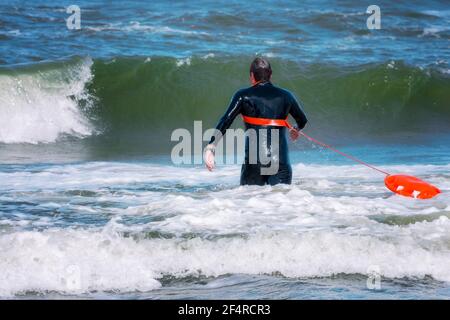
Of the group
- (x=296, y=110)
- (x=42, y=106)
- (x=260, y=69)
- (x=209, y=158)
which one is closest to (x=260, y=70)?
(x=260, y=69)

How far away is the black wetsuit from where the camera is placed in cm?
799

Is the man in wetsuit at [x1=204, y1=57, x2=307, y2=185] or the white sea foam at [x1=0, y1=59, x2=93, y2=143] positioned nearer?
the man in wetsuit at [x1=204, y1=57, x2=307, y2=185]

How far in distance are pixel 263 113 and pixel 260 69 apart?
1.25 feet

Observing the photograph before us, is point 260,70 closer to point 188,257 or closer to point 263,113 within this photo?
point 263,113

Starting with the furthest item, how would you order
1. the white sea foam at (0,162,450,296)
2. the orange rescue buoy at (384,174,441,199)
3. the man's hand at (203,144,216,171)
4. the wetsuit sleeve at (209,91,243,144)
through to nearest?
1. the orange rescue buoy at (384,174,441,199)
2. the wetsuit sleeve at (209,91,243,144)
3. the man's hand at (203,144,216,171)
4. the white sea foam at (0,162,450,296)

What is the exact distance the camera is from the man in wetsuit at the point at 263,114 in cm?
799

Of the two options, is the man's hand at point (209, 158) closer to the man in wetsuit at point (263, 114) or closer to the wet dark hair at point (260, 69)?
the man in wetsuit at point (263, 114)

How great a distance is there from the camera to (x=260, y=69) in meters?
8.02

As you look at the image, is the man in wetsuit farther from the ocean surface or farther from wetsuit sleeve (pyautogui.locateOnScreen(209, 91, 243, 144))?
the ocean surface

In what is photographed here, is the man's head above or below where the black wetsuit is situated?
above

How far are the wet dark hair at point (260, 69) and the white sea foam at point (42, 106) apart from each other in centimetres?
761

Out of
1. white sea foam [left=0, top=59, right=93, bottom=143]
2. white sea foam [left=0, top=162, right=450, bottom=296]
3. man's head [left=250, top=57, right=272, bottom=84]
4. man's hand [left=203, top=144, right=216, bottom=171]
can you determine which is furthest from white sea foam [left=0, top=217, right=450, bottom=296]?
white sea foam [left=0, top=59, right=93, bottom=143]

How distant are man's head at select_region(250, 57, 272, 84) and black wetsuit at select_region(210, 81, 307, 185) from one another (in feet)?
0.18

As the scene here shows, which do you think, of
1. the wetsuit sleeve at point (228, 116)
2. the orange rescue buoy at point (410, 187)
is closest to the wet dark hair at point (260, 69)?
the wetsuit sleeve at point (228, 116)
